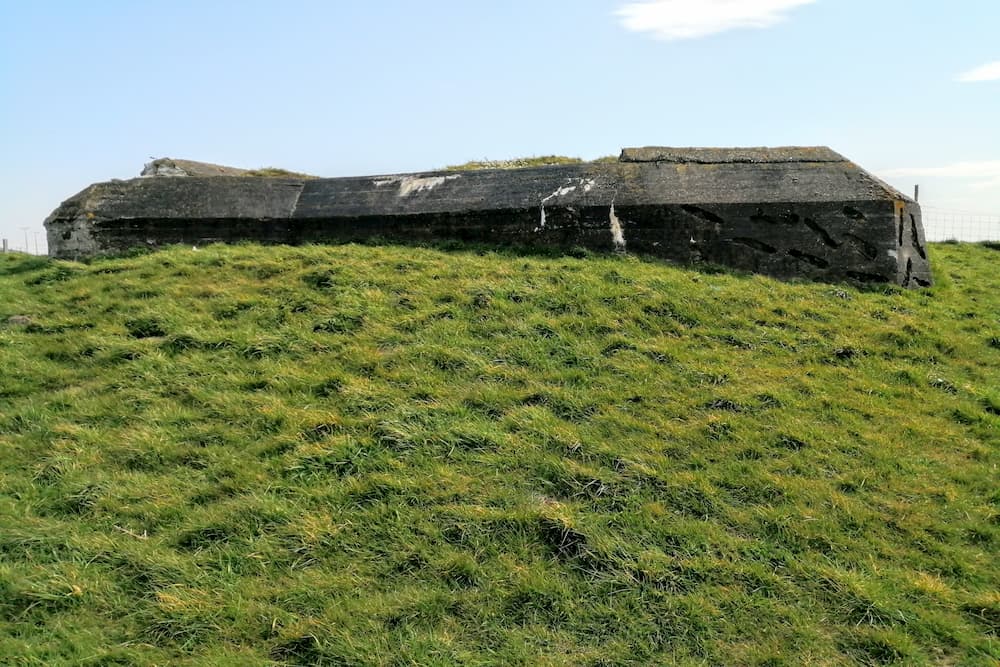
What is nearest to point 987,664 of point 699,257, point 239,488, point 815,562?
point 815,562

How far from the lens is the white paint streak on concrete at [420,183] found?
9.59 meters

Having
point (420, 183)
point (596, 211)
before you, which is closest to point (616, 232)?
point (596, 211)

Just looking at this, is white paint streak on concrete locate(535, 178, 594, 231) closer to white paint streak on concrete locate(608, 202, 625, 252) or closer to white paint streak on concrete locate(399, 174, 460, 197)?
white paint streak on concrete locate(608, 202, 625, 252)

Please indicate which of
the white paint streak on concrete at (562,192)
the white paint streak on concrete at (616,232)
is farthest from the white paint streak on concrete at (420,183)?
the white paint streak on concrete at (616,232)

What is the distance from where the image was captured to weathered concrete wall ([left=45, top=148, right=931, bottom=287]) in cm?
823

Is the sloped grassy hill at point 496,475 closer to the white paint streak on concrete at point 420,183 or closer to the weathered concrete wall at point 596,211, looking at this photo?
the weathered concrete wall at point 596,211

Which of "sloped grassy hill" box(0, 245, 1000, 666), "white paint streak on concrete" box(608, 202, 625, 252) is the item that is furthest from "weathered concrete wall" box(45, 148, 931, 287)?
"sloped grassy hill" box(0, 245, 1000, 666)

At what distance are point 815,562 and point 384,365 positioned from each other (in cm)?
353

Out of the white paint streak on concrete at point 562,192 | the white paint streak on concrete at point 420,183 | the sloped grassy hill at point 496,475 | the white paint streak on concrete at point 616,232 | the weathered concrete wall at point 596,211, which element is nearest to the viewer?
the sloped grassy hill at point 496,475

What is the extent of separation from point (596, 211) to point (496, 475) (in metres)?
4.98

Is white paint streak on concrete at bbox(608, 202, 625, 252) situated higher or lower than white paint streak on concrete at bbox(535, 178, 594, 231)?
lower

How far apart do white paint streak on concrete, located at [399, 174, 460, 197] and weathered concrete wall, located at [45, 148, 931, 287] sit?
0.08ft

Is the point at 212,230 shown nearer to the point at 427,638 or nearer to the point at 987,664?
the point at 427,638

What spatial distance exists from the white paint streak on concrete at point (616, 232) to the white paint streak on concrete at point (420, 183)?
237 cm
